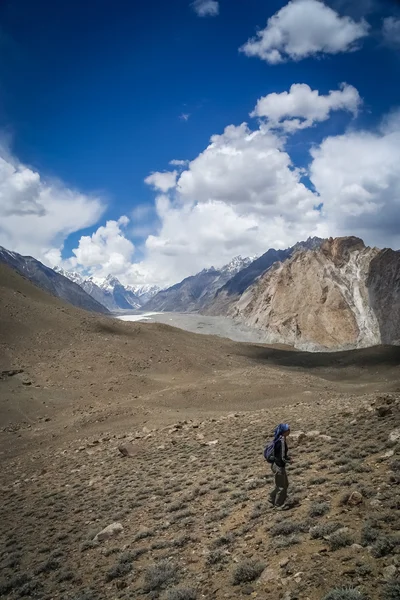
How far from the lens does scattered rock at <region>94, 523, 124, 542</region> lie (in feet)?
28.9

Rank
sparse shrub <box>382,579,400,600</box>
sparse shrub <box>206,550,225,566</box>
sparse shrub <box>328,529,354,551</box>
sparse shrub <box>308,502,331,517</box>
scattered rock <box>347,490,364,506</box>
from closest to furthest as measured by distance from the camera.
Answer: sparse shrub <box>382,579,400,600</box>
sparse shrub <box>328,529,354,551</box>
sparse shrub <box>206,550,225,566</box>
scattered rock <box>347,490,364,506</box>
sparse shrub <box>308,502,331,517</box>

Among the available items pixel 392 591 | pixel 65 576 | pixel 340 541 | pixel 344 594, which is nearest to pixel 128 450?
pixel 65 576

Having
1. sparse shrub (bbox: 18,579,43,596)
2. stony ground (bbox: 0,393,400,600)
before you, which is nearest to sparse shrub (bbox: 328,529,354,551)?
stony ground (bbox: 0,393,400,600)

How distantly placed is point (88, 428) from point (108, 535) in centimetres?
1579

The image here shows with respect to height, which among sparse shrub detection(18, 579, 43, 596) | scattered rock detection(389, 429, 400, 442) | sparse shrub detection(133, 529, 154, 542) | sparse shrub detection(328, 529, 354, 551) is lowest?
sparse shrub detection(18, 579, 43, 596)

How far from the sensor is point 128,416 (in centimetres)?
2467

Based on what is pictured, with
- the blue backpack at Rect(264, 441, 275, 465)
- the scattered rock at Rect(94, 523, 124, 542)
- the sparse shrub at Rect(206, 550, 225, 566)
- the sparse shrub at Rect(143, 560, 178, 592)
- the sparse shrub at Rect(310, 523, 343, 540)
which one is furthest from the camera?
the scattered rock at Rect(94, 523, 124, 542)

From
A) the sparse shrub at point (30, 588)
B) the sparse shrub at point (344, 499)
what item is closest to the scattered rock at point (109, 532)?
the sparse shrub at point (30, 588)

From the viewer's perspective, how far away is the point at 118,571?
7121mm

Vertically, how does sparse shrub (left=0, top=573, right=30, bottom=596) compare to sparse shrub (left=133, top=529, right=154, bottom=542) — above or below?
below

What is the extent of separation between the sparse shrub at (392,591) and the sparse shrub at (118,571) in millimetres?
4974

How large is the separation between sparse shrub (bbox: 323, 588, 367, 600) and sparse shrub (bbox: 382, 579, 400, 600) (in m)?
0.25

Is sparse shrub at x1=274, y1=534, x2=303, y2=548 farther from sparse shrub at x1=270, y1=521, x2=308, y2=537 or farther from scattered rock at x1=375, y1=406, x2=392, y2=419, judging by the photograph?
scattered rock at x1=375, y1=406, x2=392, y2=419

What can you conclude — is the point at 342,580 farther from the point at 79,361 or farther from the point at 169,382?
the point at 79,361
